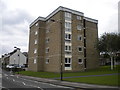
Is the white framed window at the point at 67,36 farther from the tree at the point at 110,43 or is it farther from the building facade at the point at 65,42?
the tree at the point at 110,43

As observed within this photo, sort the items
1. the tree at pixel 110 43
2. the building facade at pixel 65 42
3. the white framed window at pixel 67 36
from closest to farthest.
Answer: the tree at pixel 110 43 → the building facade at pixel 65 42 → the white framed window at pixel 67 36

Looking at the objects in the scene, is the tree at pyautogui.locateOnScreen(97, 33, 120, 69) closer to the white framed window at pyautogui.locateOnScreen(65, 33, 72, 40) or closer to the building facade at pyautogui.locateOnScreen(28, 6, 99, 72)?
the building facade at pyautogui.locateOnScreen(28, 6, 99, 72)

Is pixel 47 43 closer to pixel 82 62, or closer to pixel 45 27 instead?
pixel 45 27

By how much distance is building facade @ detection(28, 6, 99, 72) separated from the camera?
124 feet

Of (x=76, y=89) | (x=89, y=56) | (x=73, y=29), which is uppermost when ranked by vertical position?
(x=73, y=29)

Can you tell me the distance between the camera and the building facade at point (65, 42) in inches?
1484

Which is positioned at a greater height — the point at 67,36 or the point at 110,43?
the point at 67,36

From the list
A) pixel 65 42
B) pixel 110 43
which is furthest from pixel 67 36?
pixel 110 43

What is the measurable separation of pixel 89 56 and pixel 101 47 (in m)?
6.37

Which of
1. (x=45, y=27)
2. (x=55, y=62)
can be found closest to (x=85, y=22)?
(x=45, y=27)

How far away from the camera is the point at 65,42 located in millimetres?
38125

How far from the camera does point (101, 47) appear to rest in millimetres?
37812

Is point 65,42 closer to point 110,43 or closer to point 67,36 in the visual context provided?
point 67,36

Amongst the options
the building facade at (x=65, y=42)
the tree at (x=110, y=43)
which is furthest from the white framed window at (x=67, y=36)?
the tree at (x=110, y=43)
